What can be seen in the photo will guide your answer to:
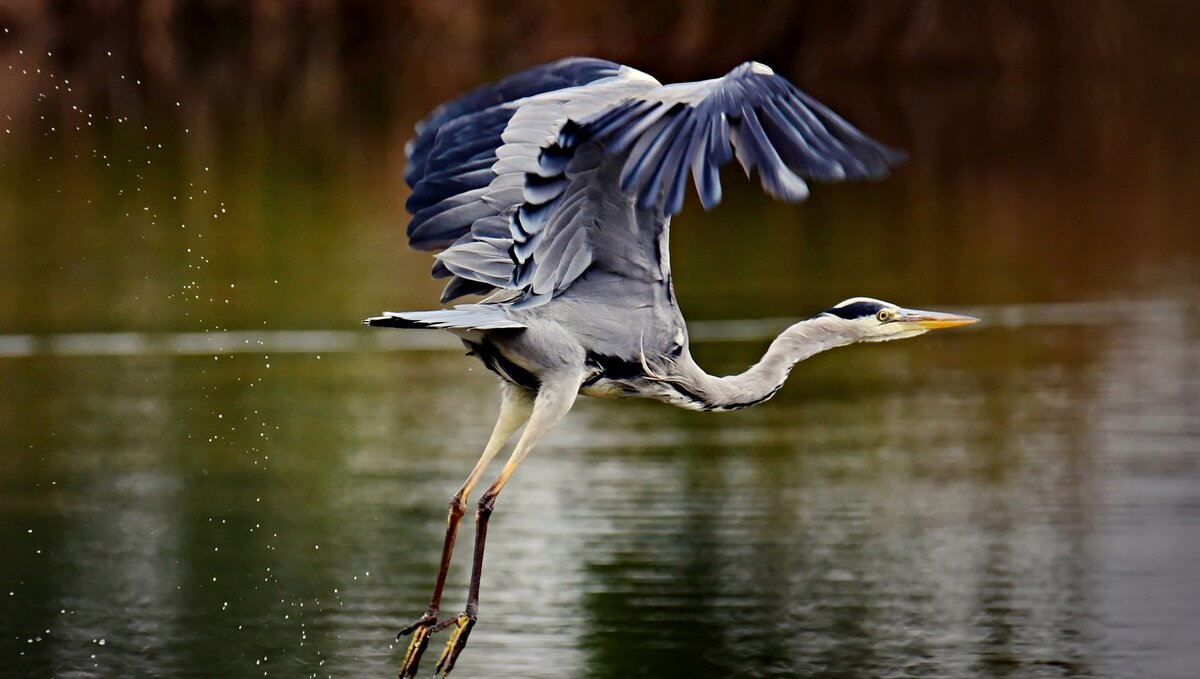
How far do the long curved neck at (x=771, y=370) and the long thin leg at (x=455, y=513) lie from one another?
58cm

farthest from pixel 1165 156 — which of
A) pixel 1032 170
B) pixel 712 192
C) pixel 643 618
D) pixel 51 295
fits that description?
pixel 712 192

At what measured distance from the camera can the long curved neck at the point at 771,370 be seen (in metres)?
7.80

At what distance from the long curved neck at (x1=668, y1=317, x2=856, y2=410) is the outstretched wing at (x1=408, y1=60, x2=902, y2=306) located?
668mm

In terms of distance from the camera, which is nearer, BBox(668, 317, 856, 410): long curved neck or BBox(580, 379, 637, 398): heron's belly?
BBox(580, 379, 637, 398): heron's belly

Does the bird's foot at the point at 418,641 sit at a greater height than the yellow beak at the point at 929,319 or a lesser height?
lesser

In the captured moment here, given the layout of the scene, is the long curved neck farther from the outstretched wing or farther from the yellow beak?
the outstretched wing

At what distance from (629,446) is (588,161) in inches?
189

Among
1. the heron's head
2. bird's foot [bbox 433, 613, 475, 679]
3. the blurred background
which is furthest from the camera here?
the blurred background

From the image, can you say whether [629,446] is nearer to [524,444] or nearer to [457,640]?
[524,444]

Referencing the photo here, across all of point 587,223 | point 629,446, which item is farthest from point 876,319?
point 629,446

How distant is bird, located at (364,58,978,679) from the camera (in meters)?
6.64

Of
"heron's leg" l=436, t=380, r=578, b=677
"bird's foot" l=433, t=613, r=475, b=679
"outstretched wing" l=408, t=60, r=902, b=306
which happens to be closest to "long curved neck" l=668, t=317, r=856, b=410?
"heron's leg" l=436, t=380, r=578, b=677

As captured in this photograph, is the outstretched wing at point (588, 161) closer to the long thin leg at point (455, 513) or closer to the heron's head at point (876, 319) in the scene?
the long thin leg at point (455, 513)

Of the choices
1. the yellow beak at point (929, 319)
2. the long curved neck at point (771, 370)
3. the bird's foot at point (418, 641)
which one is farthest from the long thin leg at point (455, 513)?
the yellow beak at point (929, 319)
